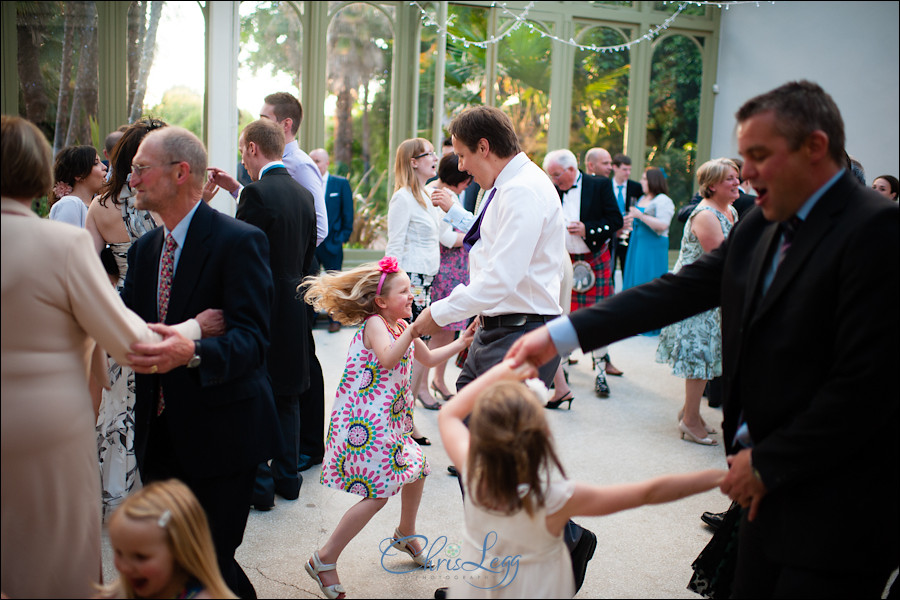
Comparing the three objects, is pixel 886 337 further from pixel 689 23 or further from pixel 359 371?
pixel 689 23

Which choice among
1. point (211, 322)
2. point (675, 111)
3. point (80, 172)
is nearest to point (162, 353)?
point (211, 322)

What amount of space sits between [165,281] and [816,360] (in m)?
2.01

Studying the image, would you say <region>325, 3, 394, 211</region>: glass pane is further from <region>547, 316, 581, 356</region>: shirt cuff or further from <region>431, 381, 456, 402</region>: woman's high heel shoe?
<region>547, 316, 581, 356</region>: shirt cuff

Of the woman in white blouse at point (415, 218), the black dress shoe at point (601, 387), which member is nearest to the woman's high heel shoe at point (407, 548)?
the woman in white blouse at point (415, 218)


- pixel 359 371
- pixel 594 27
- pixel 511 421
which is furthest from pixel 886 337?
pixel 594 27

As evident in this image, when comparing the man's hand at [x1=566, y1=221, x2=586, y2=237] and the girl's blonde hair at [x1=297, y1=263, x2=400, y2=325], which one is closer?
the girl's blonde hair at [x1=297, y1=263, x2=400, y2=325]

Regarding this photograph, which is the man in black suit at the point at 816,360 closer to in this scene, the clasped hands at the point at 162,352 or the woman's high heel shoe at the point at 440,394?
the clasped hands at the point at 162,352

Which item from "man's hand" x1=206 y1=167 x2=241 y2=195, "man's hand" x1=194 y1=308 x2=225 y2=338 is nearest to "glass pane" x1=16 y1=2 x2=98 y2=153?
"man's hand" x1=206 y1=167 x2=241 y2=195

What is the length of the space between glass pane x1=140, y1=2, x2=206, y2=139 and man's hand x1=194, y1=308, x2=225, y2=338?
7509 mm

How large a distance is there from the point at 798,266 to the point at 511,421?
0.80 metres

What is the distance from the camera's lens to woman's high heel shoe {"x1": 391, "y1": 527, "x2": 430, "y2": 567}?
3551 mm

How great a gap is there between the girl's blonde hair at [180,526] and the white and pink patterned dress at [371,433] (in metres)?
1.28

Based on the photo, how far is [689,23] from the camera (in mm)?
11852

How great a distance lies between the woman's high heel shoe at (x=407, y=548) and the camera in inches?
140
